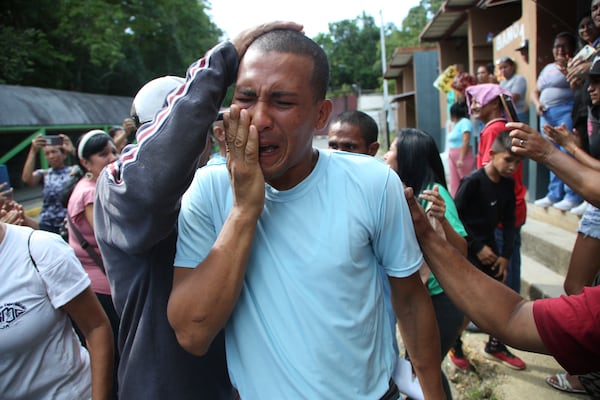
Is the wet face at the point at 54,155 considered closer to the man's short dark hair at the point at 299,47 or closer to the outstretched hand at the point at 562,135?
the man's short dark hair at the point at 299,47

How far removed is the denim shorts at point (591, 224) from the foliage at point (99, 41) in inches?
771

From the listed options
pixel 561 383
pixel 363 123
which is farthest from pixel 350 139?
pixel 561 383

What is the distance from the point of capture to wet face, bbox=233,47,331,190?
1.33 metres

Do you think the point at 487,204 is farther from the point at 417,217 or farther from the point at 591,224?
the point at 417,217

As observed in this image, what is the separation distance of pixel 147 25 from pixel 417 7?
37067 millimetres

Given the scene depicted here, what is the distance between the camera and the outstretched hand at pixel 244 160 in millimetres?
1233

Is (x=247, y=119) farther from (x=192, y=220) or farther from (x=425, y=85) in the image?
(x=425, y=85)

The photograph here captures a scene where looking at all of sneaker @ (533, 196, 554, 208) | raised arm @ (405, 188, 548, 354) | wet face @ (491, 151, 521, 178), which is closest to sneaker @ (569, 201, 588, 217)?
sneaker @ (533, 196, 554, 208)

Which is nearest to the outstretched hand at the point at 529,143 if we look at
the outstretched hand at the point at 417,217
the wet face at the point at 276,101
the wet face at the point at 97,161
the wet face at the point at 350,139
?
the outstretched hand at the point at 417,217

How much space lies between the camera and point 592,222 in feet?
9.17

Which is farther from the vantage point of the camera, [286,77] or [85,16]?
[85,16]

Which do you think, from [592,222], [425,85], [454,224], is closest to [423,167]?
[454,224]

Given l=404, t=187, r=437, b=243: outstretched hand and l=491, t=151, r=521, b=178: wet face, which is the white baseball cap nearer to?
l=404, t=187, r=437, b=243: outstretched hand

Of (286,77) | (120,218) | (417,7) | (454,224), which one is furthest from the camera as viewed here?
(417,7)
